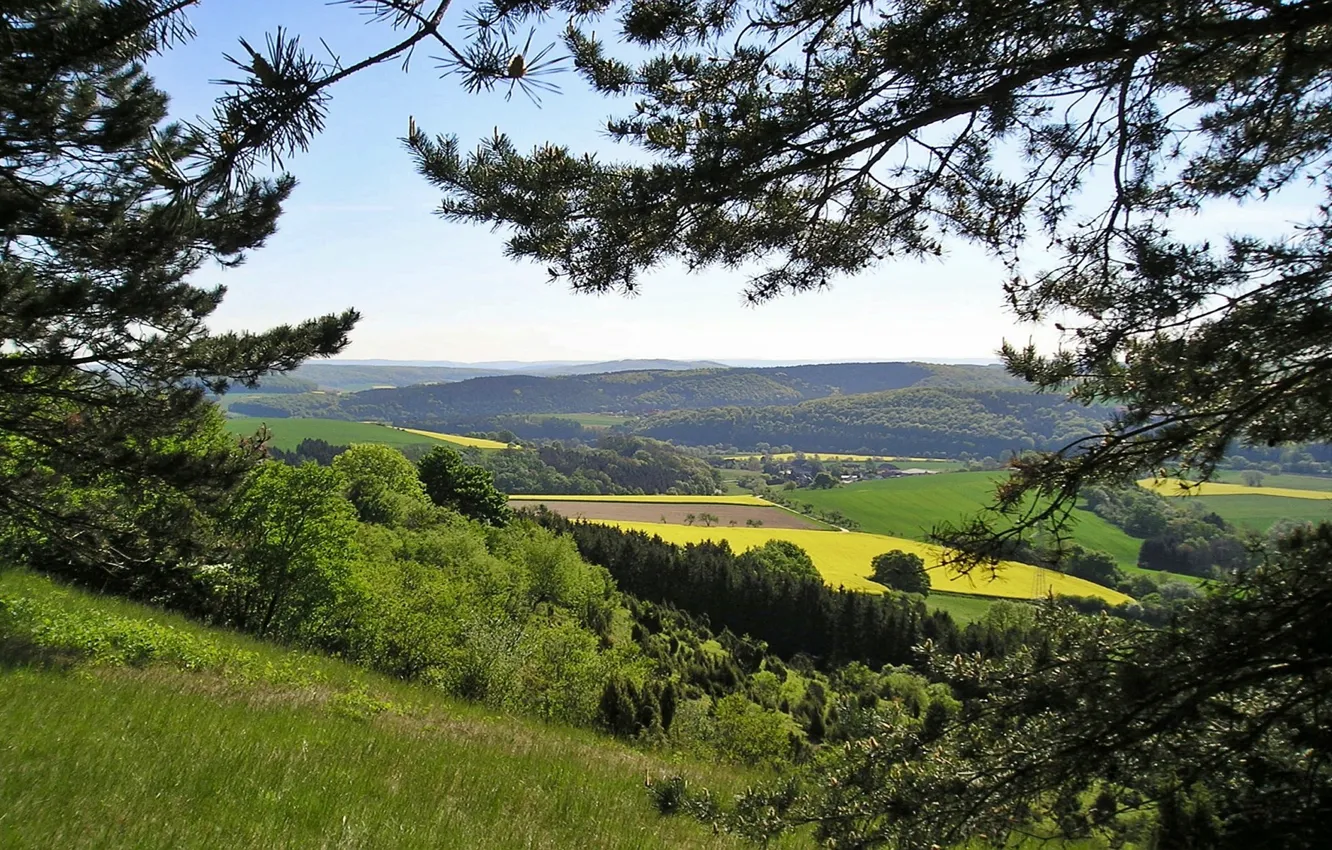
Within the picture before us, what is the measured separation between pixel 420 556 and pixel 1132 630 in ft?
96.5

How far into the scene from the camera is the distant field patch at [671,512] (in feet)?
265

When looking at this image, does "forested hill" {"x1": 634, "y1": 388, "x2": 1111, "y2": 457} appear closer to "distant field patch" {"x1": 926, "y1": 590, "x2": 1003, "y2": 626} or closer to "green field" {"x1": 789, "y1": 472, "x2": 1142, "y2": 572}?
"green field" {"x1": 789, "y1": 472, "x2": 1142, "y2": 572}

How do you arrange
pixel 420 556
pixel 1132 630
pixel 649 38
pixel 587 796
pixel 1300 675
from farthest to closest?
pixel 420 556
pixel 587 796
pixel 1132 630
pixel 649 38
pixel 1300 675

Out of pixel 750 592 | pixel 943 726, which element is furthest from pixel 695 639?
pixel 943 726

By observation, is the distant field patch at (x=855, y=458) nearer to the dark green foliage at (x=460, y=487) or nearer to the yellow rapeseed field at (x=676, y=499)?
the yellow rapeseed field at (x=676, y=499)

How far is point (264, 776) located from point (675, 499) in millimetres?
98310

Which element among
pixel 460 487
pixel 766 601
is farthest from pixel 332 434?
pixel 766 601

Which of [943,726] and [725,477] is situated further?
[725,477]

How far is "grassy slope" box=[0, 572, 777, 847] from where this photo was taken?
357 cm

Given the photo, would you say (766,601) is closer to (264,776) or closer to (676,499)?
(676,499)

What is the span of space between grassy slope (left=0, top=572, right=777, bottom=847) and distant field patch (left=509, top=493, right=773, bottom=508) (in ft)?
279

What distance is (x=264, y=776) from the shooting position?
180 inches

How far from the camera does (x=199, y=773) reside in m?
4.38

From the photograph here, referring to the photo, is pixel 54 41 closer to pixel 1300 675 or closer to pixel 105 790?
pixel 105 790
